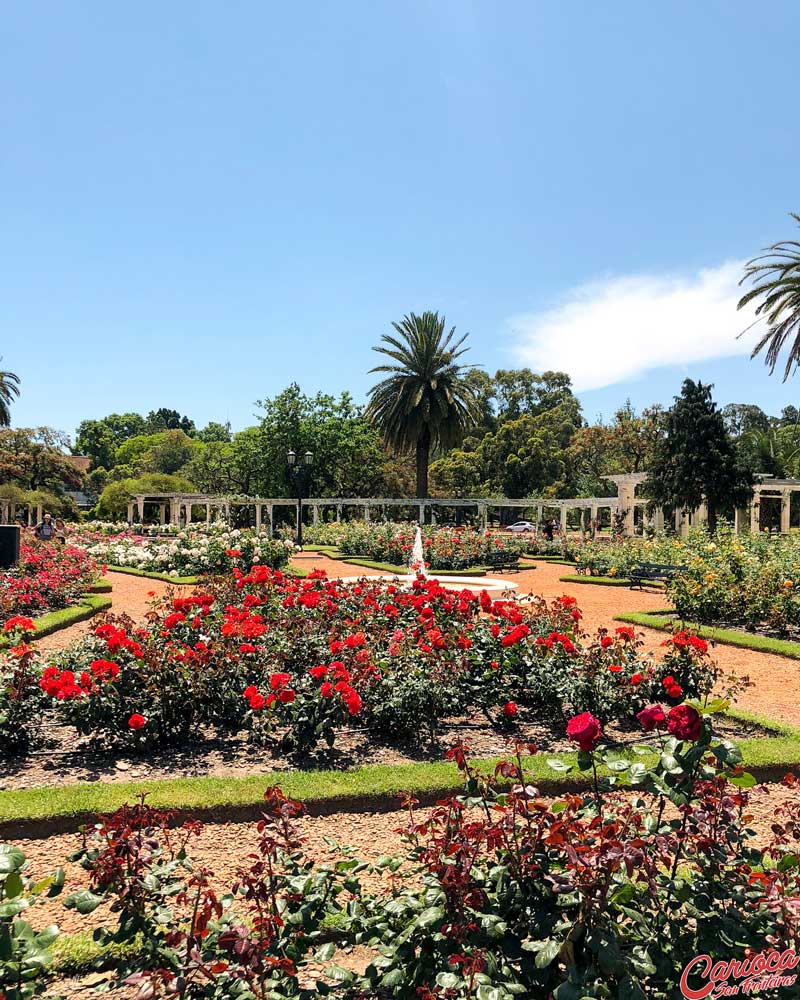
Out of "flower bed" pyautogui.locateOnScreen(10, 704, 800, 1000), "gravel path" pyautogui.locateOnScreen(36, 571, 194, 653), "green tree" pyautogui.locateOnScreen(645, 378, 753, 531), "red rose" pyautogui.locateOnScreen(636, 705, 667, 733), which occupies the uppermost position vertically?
"green tree" pyautogui.locateOnScreen(645, 378, 753, 531)

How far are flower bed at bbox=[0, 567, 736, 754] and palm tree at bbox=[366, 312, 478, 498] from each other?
27493 mm

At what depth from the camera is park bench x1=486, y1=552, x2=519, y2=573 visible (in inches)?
845

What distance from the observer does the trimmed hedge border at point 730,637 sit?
29.5 ft

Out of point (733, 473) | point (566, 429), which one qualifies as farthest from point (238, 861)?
point (566, 429)

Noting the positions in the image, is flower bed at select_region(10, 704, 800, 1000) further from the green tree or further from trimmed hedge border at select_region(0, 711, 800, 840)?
the green tree

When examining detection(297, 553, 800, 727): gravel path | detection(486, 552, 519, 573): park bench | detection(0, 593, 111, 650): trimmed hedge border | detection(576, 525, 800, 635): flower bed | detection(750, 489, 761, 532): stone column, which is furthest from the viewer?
detection(750, 489, 761, 532): stone column

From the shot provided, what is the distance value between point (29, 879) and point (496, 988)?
2514mm

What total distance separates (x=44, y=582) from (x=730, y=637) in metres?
10.3

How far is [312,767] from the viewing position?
4625mm

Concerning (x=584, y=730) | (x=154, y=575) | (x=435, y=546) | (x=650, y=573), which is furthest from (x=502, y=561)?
(x=584, y=730)

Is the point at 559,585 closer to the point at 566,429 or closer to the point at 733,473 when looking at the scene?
the point at 733,473

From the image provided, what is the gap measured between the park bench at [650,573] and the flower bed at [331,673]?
10.7 m

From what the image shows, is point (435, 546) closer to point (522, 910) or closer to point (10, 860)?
point (522, 910)

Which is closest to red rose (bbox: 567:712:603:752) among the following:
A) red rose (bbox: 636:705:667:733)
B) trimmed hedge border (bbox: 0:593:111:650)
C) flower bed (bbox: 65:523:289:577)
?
red rose (bbox: 636:705:667:733)
